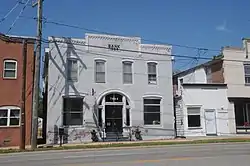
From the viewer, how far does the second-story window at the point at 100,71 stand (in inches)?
1062

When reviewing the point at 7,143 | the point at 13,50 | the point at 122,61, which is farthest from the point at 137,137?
the point at 13,50

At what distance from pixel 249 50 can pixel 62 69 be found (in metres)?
17.8

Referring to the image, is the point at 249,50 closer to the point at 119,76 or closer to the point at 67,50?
the point at 119,76

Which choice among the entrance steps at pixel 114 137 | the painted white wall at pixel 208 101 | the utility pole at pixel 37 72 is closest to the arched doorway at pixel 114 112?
the entrance steps at pixel 114 137

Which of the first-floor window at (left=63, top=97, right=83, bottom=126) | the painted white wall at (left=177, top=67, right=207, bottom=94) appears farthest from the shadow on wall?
the painted white wall at (left=177, top=67, right=207, bottom=94)

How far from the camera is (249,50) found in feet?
103

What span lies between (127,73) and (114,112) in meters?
3.50

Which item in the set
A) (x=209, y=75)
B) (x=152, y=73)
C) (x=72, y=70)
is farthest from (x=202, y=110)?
(x=72, y=70)

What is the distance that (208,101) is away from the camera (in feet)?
97.8

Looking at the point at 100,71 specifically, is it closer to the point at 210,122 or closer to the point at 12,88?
the point at 12,88

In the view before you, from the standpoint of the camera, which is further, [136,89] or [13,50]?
[136,89]

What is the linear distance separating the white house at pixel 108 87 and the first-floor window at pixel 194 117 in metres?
2.09

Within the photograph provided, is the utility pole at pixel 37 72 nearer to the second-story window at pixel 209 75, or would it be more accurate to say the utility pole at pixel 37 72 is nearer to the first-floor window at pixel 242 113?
the second-story window at pixel 209 75

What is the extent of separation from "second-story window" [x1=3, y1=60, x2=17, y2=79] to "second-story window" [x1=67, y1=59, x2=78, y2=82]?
415cm
